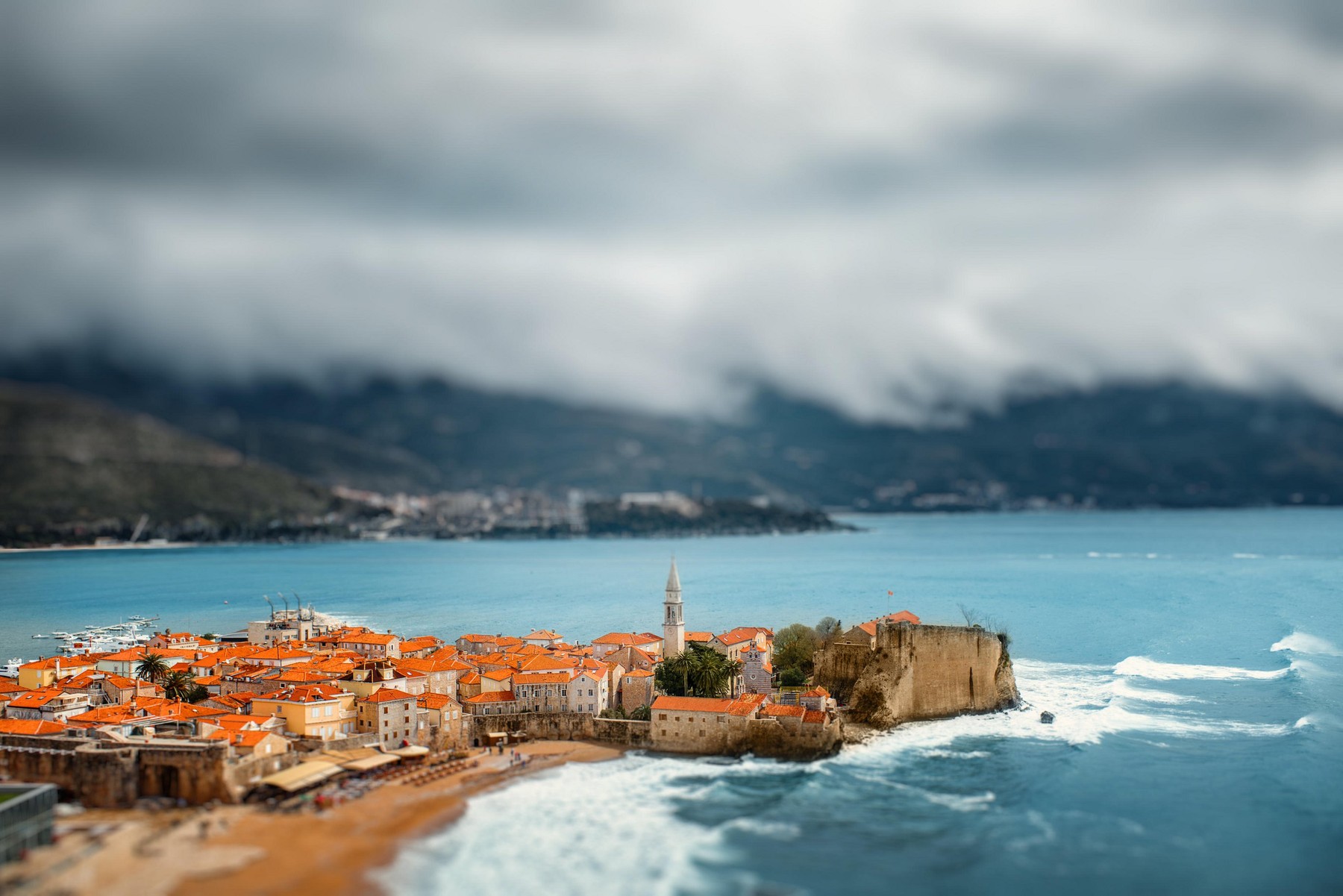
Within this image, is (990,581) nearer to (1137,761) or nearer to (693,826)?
(1137,761)

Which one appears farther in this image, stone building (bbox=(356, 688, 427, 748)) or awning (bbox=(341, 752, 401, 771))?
stone building (bbox=(356, 688, 427, 748))

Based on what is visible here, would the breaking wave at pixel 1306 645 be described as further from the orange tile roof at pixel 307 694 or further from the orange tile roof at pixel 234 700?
the orange tile roof at pixel 234 700

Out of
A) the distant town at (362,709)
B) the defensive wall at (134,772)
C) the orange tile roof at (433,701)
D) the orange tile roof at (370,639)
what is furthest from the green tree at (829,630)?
the defensive wall at (134,772)

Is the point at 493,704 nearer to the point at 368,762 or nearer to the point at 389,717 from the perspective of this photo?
the point at 389,717

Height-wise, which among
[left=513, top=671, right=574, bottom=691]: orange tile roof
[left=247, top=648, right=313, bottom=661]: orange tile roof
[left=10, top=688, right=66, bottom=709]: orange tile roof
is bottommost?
[left=10, top=688, right=66, bottom=709]: orange tile roof

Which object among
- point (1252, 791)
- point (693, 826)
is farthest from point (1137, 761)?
point (693, 826)

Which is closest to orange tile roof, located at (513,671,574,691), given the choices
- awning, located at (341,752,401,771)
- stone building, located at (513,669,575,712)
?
stone building, located at (513,669,575,712)

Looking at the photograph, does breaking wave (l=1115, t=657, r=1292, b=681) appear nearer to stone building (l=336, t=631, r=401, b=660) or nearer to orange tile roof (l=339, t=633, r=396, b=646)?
stone building (l=336, t=631, r=401, b=660)
